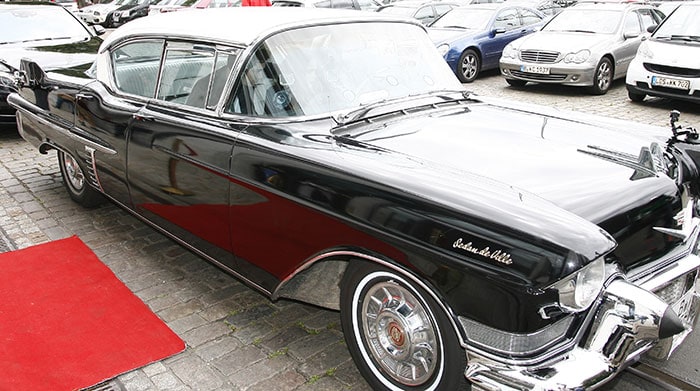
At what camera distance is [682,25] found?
9391mm

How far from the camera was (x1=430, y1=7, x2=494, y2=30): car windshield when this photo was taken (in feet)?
40.0

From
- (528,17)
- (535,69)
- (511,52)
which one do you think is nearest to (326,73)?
(535,69)

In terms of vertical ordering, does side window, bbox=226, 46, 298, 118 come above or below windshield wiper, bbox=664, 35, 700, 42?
above

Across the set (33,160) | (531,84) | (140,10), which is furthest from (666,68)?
(140,10)

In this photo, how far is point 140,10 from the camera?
23.2 metres

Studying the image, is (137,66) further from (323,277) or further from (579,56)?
(579,56)

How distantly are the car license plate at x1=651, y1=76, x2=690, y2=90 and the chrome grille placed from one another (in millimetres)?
1793

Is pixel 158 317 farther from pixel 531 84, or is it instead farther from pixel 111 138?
pixel 531 84

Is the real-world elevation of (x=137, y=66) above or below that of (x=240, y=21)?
below

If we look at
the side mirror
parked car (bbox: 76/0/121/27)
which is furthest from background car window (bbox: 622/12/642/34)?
parked car (bbox: 76/0/121/27)

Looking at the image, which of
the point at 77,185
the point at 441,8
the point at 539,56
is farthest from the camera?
the point at 441,8

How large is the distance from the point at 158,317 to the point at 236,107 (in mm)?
1371

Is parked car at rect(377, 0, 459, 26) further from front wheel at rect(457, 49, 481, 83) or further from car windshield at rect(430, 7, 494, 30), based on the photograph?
front wheel at rect(457, 49, 481, 83)

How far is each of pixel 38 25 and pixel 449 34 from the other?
23.5 feet
